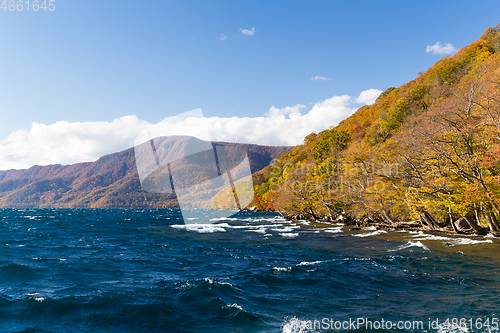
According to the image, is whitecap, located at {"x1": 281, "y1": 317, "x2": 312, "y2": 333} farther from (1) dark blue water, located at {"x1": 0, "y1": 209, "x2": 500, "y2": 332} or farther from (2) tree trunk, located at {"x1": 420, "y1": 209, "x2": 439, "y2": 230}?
(2) tree trunk, located at {"x1": 420, "y1": 209, "x2": 439, "y2": 230}

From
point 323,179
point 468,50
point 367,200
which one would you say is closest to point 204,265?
point 367,200

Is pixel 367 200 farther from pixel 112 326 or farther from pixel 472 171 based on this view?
pixel 112 326

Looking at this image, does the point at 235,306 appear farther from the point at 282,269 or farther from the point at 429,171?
the point at 429,171

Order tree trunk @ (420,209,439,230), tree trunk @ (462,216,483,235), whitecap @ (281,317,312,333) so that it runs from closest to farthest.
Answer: whitecap @ (281,317,312,333) < tree trunk @ (462,216,483,235) < tree trunk @ (420,209,439,230)

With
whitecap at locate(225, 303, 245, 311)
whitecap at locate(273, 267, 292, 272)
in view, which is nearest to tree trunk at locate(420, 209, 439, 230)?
whitecap at locate(273, 267, 292, 272)

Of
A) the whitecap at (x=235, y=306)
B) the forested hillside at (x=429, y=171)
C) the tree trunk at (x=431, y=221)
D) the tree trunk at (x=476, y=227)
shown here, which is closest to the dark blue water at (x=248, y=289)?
the whitecap at (x=235, y=306)

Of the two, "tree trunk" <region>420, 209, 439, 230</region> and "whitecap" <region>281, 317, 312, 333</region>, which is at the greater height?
"whitecap" <region>281, 317, 312, 333</region>

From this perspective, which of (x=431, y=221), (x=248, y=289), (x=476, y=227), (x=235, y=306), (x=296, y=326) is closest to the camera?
(x=296, y=326)

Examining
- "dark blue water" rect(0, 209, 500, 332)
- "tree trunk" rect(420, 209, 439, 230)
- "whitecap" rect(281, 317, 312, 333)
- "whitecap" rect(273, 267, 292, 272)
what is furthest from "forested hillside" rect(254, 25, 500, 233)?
"whitecap" rect(281, 317, 312, 333)

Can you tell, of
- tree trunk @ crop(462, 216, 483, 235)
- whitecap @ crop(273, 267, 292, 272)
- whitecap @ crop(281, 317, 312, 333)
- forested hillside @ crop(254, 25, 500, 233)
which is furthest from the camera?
tree trunk @ crop(462, 216, 483, 235)

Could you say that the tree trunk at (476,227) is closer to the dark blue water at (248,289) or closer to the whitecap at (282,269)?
the dark blue water at (248,289)

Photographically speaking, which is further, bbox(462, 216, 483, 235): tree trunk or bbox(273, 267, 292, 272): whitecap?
bbox(462, 216, 483, 235): tree trunk

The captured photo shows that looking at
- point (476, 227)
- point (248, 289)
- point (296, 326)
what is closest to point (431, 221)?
point (476, 227)

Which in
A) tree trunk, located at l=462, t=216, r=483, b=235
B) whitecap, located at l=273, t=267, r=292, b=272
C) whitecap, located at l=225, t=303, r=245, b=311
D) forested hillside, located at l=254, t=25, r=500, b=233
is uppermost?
forested hillside, located at l=254, t=25, r=500, b=233
